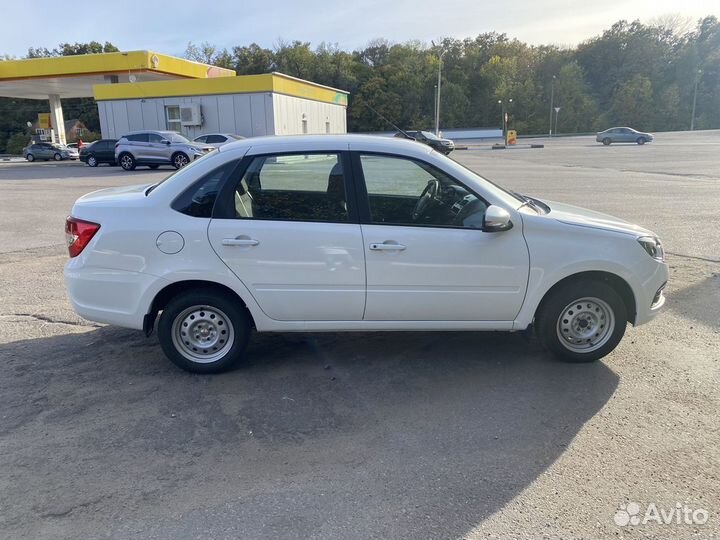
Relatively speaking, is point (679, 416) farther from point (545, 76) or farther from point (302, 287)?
point (545, 76)

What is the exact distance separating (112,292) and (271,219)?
52.9 inches

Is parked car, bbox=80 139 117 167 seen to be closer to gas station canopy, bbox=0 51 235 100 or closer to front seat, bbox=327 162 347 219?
gas station canopy, bbox=0 51 235 100

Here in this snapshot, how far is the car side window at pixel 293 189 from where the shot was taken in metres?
4.07

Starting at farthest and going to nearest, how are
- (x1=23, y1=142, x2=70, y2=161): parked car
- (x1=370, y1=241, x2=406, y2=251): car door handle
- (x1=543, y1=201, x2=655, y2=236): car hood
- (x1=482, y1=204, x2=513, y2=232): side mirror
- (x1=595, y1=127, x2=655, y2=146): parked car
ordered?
(x1=595, y1=127, x2=655, y2=146): parked car → (x1=23, y1=142, x2=70, y2=161): parked car → (x1=543, y1=201, x2=655, y2=236): car hood → (x1=370, y1=241, x2=406, y2=251): car door handle → (x1=482, y1=204, x2=513, y2=232): side mirror

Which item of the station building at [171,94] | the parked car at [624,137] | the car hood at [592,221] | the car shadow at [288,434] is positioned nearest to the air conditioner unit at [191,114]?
the station building at [171,94]

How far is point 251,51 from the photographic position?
82312 millimetres

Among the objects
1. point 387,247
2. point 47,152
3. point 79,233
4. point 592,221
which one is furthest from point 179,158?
point 592,221

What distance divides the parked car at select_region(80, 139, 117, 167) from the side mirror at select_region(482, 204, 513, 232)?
2925cm

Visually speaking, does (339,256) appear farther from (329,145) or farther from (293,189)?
(329,145)

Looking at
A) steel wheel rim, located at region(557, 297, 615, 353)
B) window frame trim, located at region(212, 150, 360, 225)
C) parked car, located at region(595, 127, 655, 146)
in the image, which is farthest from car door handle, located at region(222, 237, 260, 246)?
parked car, located at region(595, 127, 655, 146)

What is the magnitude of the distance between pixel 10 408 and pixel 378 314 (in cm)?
269

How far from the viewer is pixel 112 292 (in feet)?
13.5

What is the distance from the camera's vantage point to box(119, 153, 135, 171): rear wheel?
24828mm

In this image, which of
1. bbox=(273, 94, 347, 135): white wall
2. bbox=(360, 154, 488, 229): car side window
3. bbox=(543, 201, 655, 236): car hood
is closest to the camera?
bbox=(360, 154, 488, 229): car side window
